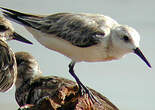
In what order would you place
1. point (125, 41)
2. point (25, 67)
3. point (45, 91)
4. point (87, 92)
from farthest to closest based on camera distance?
1. point (25, 67)
2. point (45, 91)
3. point (87, 92)
4. point (125, 41)

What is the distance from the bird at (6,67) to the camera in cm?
524

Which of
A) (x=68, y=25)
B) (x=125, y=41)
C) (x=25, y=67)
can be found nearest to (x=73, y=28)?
(x=68, y=25)

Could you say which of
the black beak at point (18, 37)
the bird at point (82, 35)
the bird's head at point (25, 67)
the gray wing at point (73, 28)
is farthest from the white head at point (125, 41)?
the bird's head at point (25, 67)

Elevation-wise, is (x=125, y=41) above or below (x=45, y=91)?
above

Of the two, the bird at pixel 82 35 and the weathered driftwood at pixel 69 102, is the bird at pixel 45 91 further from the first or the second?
the bird at pixel 82 35

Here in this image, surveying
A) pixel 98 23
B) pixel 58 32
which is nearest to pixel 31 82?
pixel 58 32

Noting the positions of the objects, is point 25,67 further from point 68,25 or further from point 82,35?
point 82,35

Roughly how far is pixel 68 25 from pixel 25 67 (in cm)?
131

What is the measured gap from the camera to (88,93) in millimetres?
4793

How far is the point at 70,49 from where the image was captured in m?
4.84

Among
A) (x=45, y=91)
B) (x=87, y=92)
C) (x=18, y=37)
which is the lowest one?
(x=45, y=91)

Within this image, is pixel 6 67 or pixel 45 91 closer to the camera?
pixel 45 91

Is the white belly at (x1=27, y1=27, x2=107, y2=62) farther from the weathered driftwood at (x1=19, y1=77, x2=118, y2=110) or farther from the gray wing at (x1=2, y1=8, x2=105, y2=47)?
the weathered driftwood at (x1=19, y1=77, x2=118, y2=110)

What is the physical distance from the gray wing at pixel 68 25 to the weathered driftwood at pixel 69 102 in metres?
0.57
